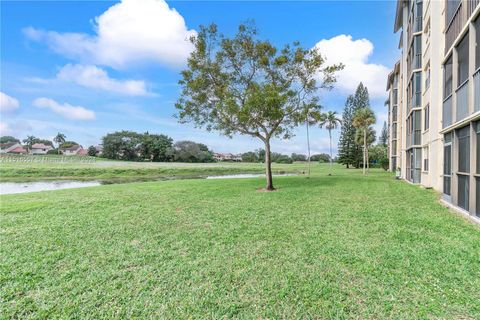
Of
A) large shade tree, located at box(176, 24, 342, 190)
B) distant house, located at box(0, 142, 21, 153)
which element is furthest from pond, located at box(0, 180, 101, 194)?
distant house, located at box(0, 142, 21, 153)

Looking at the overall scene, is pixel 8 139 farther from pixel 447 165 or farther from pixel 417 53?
pixel 447 165

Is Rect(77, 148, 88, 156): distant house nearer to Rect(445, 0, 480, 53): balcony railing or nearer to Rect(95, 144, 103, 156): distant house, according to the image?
Rect(95, 144, 103, 156): distant house

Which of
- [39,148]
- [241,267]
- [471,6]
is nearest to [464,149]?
[471,6]

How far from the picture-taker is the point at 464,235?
5109 mm

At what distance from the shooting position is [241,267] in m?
3.72

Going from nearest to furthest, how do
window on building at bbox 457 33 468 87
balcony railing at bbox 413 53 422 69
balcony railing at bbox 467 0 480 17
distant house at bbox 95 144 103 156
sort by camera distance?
1. balcony railing at bbox 467 0 480 17
2. window on building at bbox 457 33 468 87
3. balcony railing at bbox 413 53 422 69
4. distant house at bbox 95 144 103 156

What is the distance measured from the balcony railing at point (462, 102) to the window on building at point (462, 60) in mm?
333

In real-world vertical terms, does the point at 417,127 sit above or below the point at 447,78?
below

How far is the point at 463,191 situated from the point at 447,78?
4194 mm

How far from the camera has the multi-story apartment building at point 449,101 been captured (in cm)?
651

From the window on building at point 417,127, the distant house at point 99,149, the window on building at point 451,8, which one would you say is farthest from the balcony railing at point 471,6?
the distant house at point 99,149

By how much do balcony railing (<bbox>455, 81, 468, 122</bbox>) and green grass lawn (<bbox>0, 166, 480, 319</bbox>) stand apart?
277cm

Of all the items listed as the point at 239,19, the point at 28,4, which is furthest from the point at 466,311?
the point at 28,4

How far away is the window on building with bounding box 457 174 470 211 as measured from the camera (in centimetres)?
706
